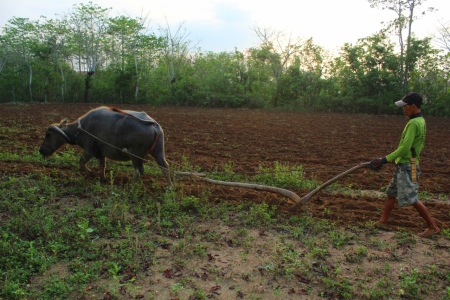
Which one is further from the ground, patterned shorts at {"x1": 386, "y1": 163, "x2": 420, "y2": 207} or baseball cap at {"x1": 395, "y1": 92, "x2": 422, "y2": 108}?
baseball cap at {"x1": 395, "y1": 92, "x2": 422, "y2": 108}

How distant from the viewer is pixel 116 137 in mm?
6598

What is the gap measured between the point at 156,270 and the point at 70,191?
303 centimetres

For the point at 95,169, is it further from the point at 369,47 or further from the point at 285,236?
the point at 369,47

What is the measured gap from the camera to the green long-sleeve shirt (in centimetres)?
474

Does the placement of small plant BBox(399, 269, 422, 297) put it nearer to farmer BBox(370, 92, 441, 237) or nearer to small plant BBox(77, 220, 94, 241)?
farmer BBox(370, 92, 441, 237)

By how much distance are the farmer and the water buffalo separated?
369 cm

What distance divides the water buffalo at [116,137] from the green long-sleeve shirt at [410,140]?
12.5 ft

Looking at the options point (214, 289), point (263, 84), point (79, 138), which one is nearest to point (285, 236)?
point (214, 289)

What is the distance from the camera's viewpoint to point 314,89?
32906 millimetres

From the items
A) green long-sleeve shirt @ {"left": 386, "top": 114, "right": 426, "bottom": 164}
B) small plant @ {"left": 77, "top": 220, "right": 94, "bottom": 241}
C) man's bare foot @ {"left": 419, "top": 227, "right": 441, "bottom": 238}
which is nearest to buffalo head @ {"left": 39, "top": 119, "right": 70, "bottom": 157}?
small plant @ {"left": 77, "top": 220, "right": 94, "bottom": 241}

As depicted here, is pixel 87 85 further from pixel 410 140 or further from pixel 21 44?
pixel 410 140

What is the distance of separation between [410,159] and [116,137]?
4.82m

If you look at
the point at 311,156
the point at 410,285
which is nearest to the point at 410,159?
the point at 410,285

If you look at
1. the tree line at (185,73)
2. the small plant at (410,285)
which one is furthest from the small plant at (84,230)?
the tree line at (185,73)
